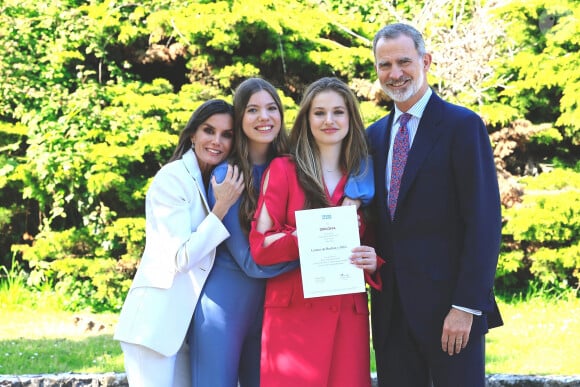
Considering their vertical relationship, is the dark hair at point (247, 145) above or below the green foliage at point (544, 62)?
below

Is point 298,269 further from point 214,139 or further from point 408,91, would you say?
point 408,91

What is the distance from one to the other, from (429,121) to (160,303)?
5.67 ft

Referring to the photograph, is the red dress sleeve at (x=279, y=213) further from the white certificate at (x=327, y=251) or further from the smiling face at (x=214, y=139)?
the smiling face at (x=214, y=139)

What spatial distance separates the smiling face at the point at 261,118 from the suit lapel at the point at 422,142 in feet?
2.78

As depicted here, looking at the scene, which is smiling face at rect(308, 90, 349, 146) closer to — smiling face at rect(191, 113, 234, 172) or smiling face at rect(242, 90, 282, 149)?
smiling face at rect(242, 90, 282, 149)

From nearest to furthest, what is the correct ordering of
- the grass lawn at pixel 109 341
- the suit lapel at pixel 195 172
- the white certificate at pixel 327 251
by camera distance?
1. the white certificate at pixel 327 251
2. the suit lapel at pixel 195 172
3. the grass lawn at pixel 109 341

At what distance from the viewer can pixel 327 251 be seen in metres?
3.54

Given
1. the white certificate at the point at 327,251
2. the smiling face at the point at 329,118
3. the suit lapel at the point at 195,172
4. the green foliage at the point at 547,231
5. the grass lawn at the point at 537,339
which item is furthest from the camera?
the green foliage at the point at 547,231

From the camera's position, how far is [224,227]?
3.80m

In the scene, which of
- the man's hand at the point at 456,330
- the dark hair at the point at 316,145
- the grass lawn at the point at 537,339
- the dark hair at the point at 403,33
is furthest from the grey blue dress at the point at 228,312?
the grass lawn at the point at 537,339

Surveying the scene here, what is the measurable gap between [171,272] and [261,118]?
0.99m

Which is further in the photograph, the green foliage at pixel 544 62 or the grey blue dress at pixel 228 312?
the green foliage at pixel 544 62

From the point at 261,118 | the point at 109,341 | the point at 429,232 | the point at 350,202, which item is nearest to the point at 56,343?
the point at 109,341

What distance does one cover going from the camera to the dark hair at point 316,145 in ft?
12.0
